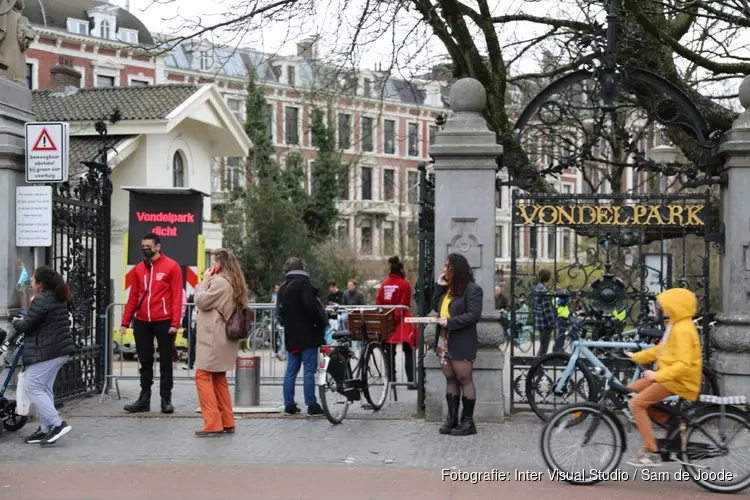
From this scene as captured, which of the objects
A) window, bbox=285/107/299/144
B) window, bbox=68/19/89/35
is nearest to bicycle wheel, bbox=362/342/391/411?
window, bbox=285/107/299/144

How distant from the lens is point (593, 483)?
8.30m

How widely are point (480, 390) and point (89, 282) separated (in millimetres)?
5140

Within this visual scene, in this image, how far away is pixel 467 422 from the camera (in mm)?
10508

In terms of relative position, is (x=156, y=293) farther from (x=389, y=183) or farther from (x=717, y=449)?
(x=389, y=183)

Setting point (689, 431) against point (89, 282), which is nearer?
point (689, 431)

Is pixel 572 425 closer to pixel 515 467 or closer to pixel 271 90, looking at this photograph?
pixel 515 467

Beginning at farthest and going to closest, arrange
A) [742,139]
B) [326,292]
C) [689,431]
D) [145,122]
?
[326,292], [145,122], [742,139], [689,431]

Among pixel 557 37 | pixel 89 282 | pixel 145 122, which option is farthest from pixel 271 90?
pixel 89 282

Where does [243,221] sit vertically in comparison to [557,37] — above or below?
below

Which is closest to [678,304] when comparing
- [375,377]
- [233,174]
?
[375,377]

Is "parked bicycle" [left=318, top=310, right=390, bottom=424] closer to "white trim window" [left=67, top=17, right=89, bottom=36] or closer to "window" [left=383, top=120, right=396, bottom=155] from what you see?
→ "white trim window" [left=67, top=17, right=89, bottom=36]

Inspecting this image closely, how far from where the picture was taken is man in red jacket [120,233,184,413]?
39.0 ft

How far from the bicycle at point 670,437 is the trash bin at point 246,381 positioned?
4922mm

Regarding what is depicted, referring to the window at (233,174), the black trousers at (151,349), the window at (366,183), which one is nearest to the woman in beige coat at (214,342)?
the black trousers at (151,349)
